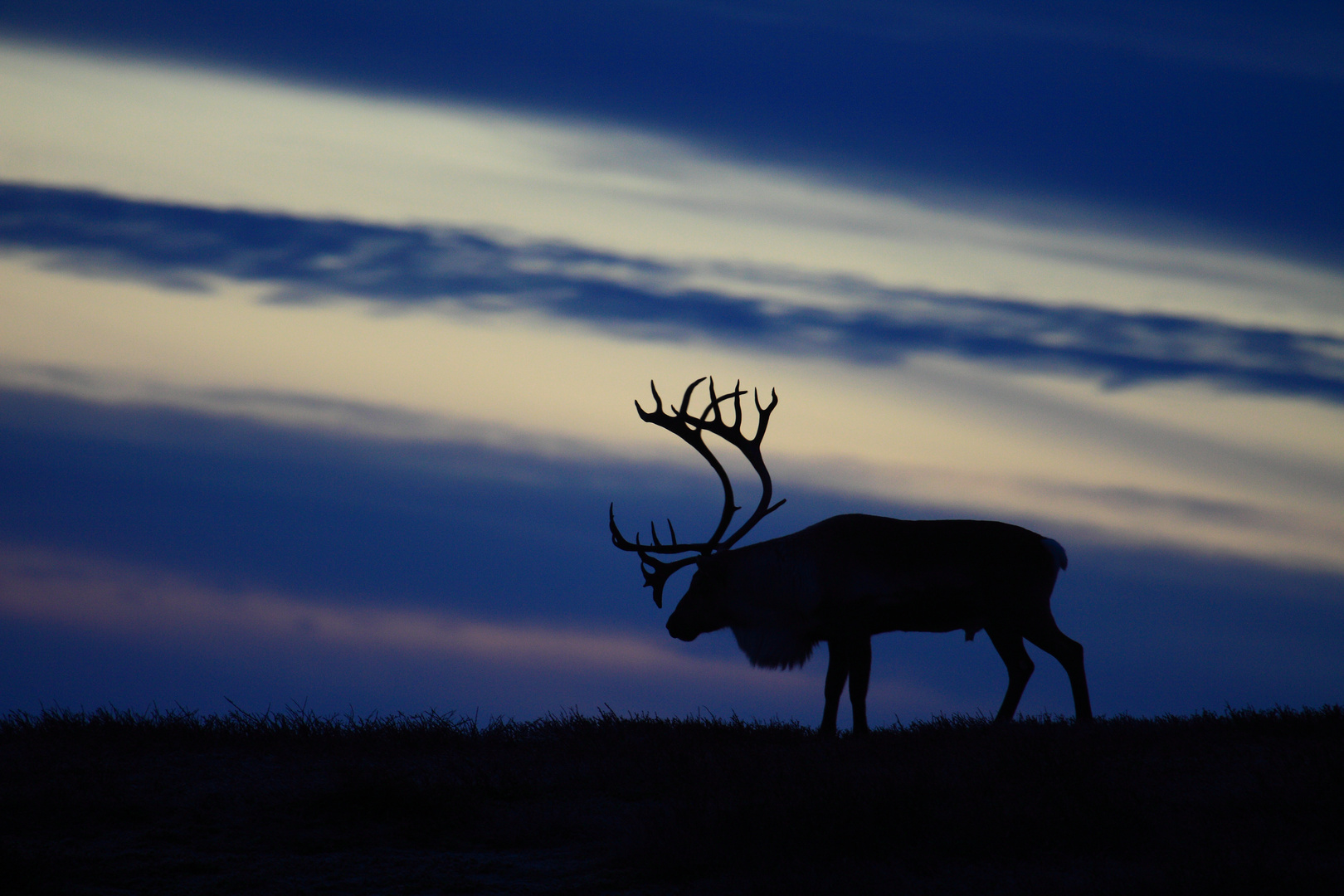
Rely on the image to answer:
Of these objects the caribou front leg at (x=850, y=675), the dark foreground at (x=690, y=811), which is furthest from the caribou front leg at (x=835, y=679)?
the dark foreground at (x=690, y=811)

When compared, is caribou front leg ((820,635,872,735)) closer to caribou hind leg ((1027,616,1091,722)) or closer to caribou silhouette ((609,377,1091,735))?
caribou silhouette ((609,377,1091,735))

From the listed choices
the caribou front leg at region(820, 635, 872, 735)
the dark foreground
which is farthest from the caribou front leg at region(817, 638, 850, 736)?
the dark foreground

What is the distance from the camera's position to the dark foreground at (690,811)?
7.13 metres

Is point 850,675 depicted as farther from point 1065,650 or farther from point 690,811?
point 690,811

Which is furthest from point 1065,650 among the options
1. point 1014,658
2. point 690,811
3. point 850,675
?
point 690,811

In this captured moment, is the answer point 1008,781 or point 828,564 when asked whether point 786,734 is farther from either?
point 1008,781

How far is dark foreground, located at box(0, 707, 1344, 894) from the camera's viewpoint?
713 cm

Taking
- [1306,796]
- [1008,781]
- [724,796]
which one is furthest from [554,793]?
[1306,796]

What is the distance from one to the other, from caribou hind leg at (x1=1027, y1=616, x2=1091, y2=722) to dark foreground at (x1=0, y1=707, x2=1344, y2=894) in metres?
1.32

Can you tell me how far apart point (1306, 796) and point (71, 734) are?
8.84m

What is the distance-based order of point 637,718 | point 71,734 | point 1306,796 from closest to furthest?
point 1306,796, point 71,734, point 637,718

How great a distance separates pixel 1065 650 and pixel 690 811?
4.86 meters

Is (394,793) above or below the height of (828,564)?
below

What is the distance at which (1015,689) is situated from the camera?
11750 mm
